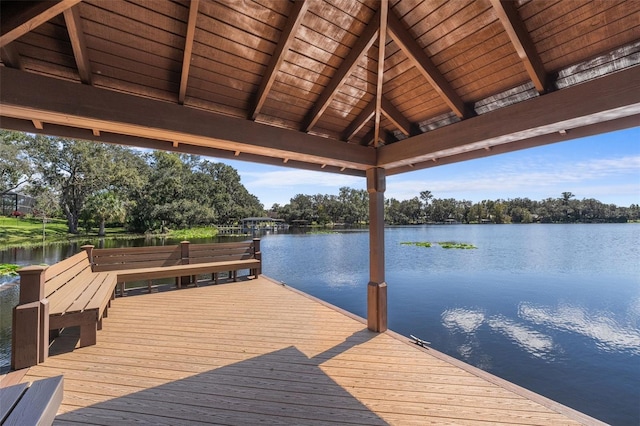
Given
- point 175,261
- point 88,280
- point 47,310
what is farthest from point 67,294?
point 175,261

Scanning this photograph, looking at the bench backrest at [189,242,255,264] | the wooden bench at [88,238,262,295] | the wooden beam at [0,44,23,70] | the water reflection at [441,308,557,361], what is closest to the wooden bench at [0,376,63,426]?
the wooden beam at [0,44,23,70]

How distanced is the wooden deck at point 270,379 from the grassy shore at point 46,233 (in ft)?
60.0

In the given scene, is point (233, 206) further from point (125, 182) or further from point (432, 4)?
point (432, 4)

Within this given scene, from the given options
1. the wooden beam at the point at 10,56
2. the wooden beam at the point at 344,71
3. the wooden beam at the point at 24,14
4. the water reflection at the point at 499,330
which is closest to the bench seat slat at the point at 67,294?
the wooden beam at the point at 10,56

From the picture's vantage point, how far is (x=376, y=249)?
3605 mm

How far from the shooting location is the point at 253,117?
8.69 feet

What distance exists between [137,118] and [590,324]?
9.86m

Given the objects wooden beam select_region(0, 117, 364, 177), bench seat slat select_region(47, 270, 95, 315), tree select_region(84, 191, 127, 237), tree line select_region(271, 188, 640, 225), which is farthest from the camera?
tree line select_region(271, 188, 640, 225)

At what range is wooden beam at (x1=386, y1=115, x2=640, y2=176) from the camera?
6.67 ft

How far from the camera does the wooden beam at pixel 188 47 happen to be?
1.82m

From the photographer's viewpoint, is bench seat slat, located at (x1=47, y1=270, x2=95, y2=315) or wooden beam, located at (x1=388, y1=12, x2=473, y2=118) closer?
wooden beam, located at (x1=388, y1=12, x2=473, y2=118)

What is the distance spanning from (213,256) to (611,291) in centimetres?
1293

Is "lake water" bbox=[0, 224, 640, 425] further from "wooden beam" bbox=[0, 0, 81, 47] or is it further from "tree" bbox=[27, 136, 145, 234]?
"tree" bbox=[27, 136, 145, 234]

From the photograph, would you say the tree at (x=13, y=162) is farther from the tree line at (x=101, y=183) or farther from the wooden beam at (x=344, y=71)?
the wooden beam at (x=344, y=71)
